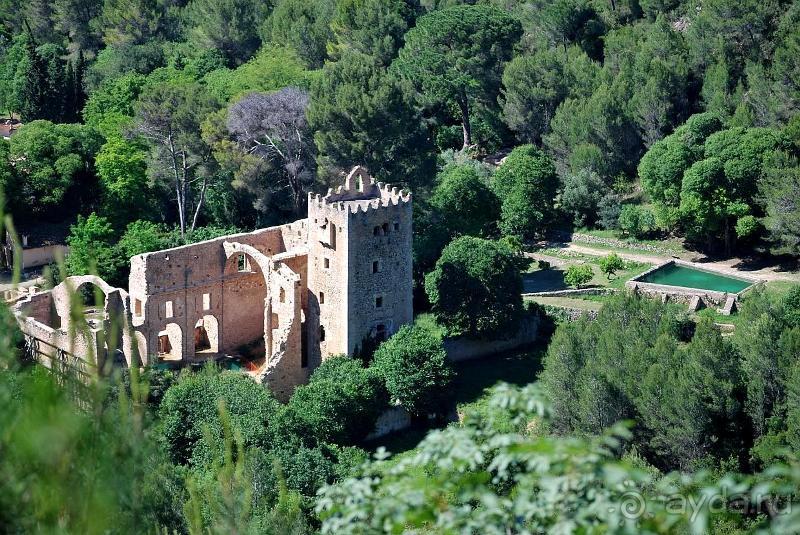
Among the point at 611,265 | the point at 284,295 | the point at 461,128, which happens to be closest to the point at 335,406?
the point at 284,295

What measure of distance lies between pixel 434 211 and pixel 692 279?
9.99m

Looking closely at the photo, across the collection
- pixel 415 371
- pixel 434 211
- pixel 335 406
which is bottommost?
pixel 335 406

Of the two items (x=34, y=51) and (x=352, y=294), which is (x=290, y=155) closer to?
(x=352, y=294)

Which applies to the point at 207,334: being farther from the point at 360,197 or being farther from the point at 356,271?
the point at 360,197

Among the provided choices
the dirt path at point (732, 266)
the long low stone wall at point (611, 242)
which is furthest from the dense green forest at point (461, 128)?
the dirt path at point (732, 266)

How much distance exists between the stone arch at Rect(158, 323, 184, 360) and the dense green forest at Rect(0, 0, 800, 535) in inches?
68.8

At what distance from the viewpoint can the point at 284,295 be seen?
44188 mm

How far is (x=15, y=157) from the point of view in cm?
5888

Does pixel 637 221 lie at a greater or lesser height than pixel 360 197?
lesser

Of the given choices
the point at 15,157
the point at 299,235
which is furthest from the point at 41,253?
the point at 299,235

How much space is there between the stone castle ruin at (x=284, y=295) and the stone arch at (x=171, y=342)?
0.03m

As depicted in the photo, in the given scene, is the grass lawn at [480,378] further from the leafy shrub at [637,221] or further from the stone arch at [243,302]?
the leafy shrub at [637,221]

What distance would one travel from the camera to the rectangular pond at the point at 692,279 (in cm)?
5162

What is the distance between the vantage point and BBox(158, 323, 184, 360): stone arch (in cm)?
4525
